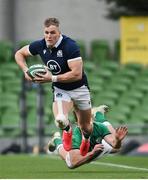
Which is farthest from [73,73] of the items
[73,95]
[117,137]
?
[117,137]

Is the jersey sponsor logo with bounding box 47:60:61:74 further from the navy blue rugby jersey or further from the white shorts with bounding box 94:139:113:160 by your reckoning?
the white shorts with bounding box 94:139:113:160

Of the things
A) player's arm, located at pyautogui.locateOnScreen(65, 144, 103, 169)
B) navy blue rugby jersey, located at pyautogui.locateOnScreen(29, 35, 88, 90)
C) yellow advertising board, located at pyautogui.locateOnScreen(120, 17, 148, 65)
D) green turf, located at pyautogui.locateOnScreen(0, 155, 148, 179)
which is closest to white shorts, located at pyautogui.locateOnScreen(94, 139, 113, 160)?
player's arm, located at pyautogui.locateOnScreen(65, 144, 103, 169)

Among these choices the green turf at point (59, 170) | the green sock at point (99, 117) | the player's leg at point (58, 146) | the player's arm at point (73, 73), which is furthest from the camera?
the green sock at point (99, 117)

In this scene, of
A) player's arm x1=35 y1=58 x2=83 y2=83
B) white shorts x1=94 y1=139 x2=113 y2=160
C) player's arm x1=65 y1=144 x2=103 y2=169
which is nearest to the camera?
player's arm x1=35 y1=58 x2=83 y2=83

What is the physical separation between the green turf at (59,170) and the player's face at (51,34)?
1973mm

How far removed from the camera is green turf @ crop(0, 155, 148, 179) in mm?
16469

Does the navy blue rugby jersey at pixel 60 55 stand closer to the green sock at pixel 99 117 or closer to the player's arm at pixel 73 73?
the player's arm at pixel 73 73

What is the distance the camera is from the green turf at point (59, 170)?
16.5m

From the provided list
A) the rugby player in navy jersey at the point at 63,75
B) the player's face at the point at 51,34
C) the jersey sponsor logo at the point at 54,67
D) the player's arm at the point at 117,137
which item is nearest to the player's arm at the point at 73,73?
the rugby player in navy jersey at the point at 63,75

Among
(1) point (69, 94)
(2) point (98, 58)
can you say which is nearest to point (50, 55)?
(1) point (69, 94)

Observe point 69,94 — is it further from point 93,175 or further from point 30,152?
point 30,152

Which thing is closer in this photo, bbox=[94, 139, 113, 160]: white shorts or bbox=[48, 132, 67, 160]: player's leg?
bbox=[94, 139, 113, 160]: white shorts

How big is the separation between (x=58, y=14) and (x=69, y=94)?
1623cm

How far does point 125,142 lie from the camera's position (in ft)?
90.0
